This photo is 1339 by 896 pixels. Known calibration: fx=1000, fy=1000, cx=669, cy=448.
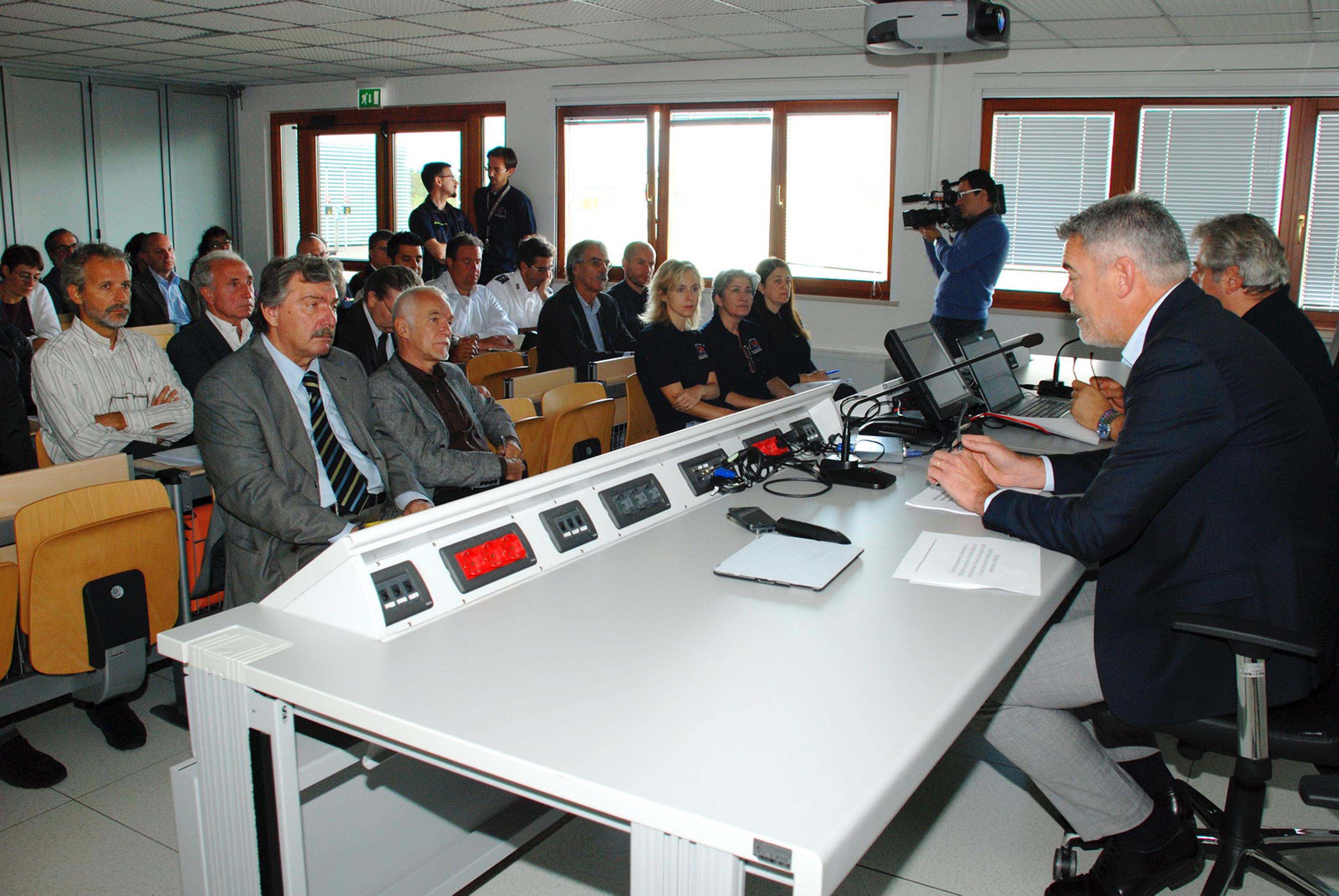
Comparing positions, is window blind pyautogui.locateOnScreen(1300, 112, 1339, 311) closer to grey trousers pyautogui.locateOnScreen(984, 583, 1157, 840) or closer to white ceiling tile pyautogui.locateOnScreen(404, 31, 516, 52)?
white ceiling tile pyautogui.locateOnScreen(404, 31, 516, 52)

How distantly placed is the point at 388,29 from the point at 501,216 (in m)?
1.87

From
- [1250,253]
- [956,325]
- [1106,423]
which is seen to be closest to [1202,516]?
[1106,423]

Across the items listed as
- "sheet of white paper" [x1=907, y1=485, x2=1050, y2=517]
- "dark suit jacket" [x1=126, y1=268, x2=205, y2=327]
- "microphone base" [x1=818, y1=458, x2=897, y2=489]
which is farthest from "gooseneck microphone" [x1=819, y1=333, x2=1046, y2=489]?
"dark suit jacket" [x1=126, y1=268, x2=205, y2=327]

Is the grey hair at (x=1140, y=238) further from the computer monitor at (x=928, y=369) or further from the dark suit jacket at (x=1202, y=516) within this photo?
the computer monitor at (x=928, y=369)

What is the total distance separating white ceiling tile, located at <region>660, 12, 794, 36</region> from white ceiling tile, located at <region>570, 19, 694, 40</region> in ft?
0.28

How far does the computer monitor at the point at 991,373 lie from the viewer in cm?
334

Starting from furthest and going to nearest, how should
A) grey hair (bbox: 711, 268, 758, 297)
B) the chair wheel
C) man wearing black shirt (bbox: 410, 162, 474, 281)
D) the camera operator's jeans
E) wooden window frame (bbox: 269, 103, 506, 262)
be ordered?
wooden window frame (bbox: 269, 103, 506, 262)
man wearing black shirt (bbox: 410, 162, 474, 281)
the camera operator's jeans
grey hair (bbox: 711, 268, 758, 297)
the chair wheel

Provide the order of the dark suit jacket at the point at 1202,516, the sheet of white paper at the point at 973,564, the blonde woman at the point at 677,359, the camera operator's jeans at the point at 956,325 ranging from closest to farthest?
the dark suit jacket at the point at 1202,516, the sheet of white paper at the point at 973,564, the blonde woman at the point at 677,359, the camera operator's jeans at the point at 956,325

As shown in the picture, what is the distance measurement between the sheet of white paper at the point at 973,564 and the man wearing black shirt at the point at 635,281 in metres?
4.51

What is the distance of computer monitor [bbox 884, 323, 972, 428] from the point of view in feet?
9.04

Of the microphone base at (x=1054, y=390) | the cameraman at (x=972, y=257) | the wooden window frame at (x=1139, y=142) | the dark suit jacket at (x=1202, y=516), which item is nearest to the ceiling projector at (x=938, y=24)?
the cameraman at (x=972, y=257)

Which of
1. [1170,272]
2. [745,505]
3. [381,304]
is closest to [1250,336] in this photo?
Result: [1170,272]

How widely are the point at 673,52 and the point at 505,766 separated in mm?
6841

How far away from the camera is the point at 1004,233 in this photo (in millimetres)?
5672
